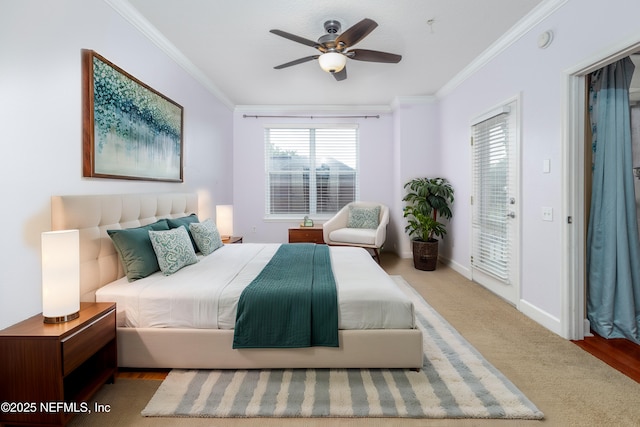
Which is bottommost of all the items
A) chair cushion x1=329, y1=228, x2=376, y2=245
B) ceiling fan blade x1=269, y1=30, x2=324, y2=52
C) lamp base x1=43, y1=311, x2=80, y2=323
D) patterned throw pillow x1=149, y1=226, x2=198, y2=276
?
lamp base x1=43, y1=311, x2=80, y2=323

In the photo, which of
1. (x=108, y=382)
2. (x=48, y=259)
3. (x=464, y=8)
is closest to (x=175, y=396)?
(x=108, y=382)

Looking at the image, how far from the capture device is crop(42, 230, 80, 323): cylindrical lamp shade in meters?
1.56

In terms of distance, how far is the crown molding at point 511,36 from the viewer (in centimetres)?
253

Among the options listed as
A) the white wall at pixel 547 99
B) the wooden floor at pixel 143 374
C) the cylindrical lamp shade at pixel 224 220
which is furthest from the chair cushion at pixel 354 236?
the wooden floor at pixel 143 374

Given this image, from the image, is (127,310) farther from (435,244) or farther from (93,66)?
(435,244)

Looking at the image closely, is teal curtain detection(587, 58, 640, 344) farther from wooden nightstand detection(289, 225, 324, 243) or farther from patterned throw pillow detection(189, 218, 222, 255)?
wooden nightstand detection(289, 225, 324, 243)

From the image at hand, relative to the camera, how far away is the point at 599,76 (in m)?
2.45

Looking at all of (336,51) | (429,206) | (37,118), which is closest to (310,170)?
(429,206)

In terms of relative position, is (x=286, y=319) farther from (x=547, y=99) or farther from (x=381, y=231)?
(x=381, y=231)

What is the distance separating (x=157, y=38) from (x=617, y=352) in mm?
4599

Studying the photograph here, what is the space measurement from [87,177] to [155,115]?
1017mm

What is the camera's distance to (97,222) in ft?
7.04

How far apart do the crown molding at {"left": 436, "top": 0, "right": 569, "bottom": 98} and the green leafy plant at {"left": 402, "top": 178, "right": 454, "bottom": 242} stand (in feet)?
4.67

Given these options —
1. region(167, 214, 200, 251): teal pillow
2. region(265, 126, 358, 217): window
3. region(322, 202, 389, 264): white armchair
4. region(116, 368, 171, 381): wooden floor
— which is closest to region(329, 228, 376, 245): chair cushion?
region(322, 202, 389, 264): white armchair
